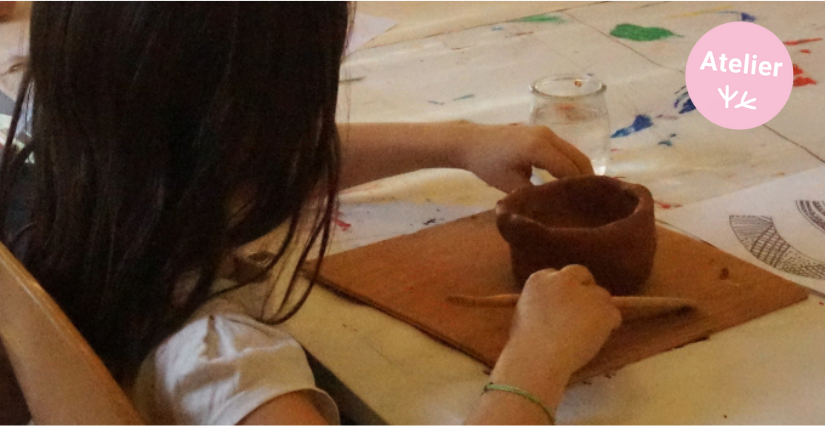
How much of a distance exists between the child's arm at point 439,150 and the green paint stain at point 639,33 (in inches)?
15.8

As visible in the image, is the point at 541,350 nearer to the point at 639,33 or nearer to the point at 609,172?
the point at 609,172

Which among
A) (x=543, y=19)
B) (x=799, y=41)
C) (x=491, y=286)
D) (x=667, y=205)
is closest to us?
(x=491, y=286)

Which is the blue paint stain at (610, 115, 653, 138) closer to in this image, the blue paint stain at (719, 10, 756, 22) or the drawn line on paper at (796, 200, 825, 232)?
the drawn line on paper at (796, 200, 825, 232)

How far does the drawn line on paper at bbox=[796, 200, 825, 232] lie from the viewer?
2.15 feet

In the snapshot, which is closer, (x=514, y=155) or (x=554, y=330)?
(x=554, y=330)

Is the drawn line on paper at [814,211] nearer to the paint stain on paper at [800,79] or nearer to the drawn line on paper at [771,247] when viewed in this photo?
the drawn line on paper at [771,247]

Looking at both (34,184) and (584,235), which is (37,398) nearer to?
(34,184)

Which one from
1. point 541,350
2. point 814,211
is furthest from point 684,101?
point 541,350

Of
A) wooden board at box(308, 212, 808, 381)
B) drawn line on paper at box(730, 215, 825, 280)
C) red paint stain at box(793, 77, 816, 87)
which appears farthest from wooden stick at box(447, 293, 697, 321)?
red paint stain at box(793, 77, 816, 87)

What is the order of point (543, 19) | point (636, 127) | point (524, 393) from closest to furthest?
point (524, 393) < point (636, 127) < point (543, 19)

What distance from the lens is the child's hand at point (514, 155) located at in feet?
2.35

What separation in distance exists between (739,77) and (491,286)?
17.9 inches

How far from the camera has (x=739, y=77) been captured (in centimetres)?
88

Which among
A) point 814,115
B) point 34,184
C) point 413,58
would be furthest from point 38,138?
point 814,115
